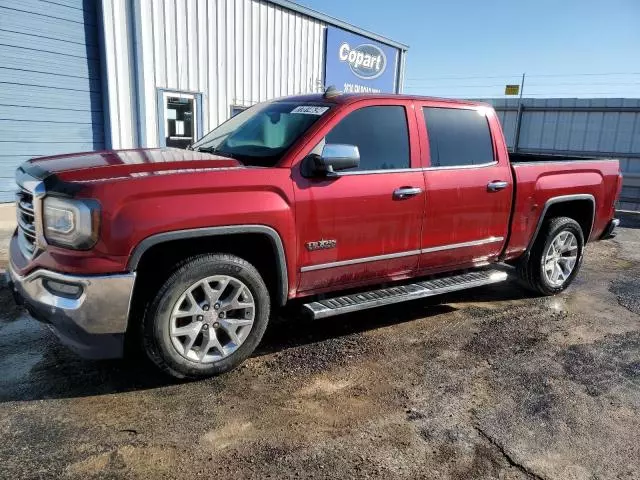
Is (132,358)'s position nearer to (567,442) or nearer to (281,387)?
(281,387)

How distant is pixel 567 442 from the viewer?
2.85 metres

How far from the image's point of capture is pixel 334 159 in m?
3.52

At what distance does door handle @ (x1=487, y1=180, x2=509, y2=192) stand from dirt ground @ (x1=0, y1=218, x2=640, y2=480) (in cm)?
123

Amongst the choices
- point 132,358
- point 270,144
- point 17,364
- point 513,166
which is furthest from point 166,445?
point 513,166

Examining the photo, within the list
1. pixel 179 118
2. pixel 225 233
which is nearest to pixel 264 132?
pixel 225 233

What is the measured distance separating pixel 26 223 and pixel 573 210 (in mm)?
5280

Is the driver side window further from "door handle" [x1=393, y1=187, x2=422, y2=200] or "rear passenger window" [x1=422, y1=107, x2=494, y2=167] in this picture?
"rear passenger window" [x1=422, y1=107, x2=494, y2=167]

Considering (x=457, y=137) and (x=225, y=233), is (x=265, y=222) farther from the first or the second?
(x=457, y=137)

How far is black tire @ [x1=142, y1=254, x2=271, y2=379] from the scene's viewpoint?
3064 millimetres

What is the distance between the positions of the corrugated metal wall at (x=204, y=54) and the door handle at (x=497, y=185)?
6788mm

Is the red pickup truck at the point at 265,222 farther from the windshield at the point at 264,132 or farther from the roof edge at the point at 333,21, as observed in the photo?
the roof edge at the point at 333,21

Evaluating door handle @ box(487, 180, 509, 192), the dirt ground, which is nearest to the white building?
the dirt ground

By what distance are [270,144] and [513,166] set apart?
94.2 inches

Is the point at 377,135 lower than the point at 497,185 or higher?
higher
